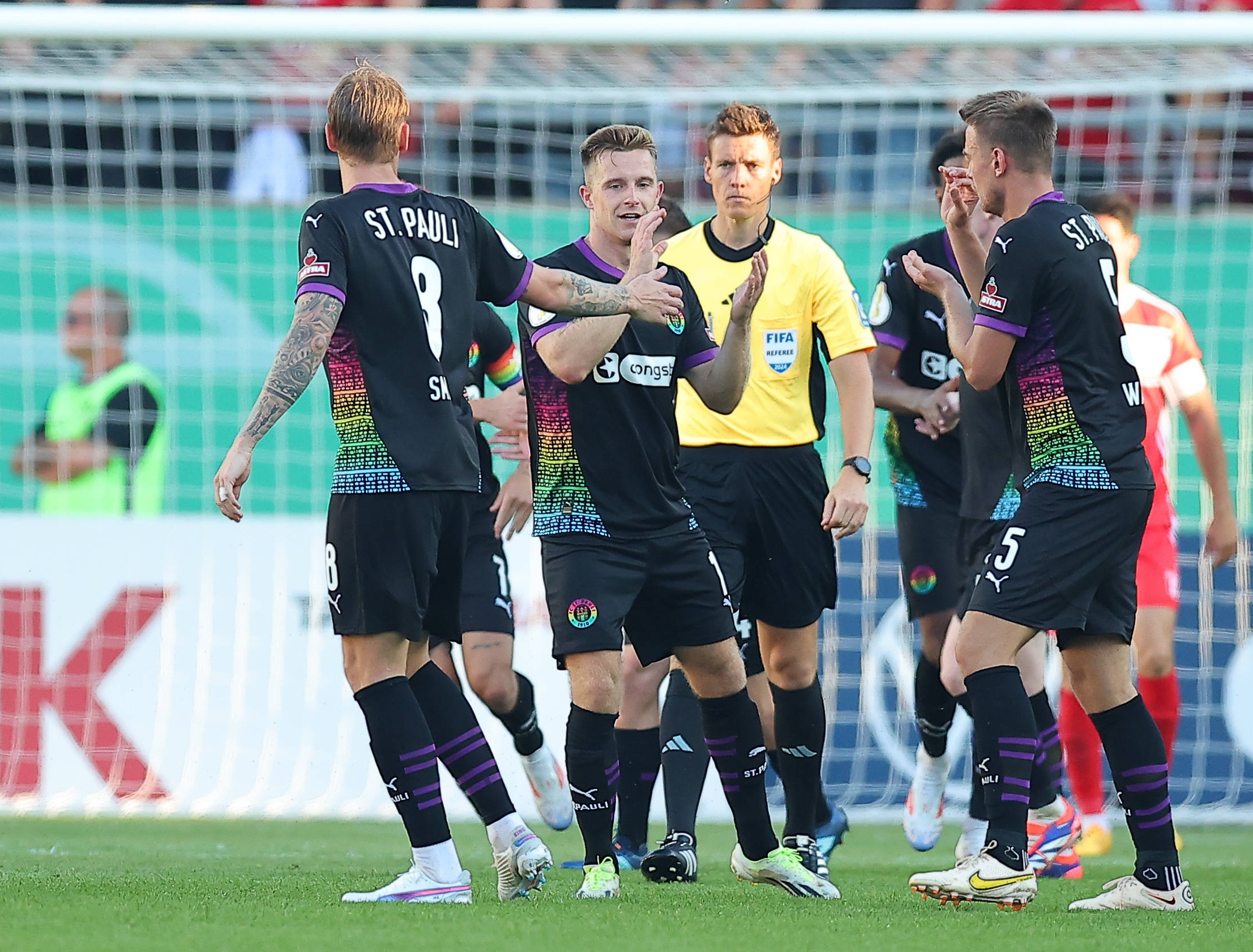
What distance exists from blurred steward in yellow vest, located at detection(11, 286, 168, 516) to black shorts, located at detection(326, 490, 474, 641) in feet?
16.4

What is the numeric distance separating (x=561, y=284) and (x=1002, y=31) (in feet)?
13.0

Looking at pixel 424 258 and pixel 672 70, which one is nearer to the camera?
pixel 424 258

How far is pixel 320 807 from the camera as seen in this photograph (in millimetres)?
8477

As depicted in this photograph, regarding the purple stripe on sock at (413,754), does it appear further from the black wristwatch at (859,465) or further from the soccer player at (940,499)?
the soccer player at (940,499)

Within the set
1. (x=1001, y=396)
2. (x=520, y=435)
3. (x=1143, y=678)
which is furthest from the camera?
(x=1143, y=678)

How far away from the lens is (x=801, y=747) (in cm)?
573

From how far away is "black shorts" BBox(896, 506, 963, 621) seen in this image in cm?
681

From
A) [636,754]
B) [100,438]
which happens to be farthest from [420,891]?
[100,438]

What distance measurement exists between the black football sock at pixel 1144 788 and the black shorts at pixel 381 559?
193 centimetres

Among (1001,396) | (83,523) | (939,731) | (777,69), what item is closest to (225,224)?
(83,523)

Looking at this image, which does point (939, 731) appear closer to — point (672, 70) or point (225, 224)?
point (672, 70)

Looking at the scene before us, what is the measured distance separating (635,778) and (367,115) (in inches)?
98.0

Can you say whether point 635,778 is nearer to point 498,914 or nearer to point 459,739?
point 459,739

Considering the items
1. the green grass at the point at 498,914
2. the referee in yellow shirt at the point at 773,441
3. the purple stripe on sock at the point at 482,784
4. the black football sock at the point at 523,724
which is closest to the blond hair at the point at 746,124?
the referee in yellow shirt at the point at 773,441
